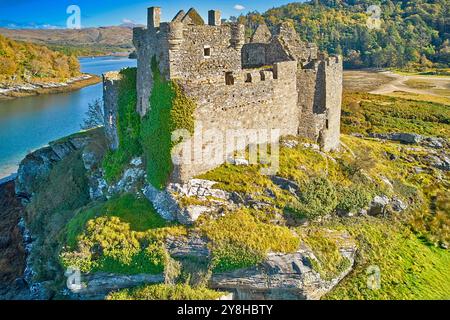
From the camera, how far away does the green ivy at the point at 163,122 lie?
18328 millimetres

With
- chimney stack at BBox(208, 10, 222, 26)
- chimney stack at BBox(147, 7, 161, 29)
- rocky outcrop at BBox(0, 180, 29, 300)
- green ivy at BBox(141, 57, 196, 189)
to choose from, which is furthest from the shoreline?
green ivy at BBox(141, 57, 196, 189)

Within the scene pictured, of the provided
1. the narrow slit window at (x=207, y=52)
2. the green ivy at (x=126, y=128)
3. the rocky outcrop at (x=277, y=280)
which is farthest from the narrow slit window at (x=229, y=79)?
the rocky outcrop at (x=277, y=280)

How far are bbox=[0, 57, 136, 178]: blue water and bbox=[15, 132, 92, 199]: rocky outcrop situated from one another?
431 inches

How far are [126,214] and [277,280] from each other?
22.2 feet

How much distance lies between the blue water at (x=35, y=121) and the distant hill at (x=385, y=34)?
137 feet

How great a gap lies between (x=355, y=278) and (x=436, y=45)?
344 feet

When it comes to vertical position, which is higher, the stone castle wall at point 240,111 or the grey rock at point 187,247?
the stone castle wall at point 240,111

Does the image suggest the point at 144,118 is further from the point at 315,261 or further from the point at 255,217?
the point at 315,261

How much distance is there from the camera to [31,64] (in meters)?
99.9

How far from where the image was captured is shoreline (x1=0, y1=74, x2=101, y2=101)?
8650 centimetres

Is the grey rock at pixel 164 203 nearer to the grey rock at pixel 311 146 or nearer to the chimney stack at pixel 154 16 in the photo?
the chimney stack at pixel 154 16

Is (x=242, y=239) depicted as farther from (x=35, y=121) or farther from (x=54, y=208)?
(x=35, y=121)

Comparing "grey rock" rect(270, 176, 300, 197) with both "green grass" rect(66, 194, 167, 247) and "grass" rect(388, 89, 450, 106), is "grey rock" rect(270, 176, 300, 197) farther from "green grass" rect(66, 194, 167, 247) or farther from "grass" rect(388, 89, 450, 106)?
"grass" rect(388, 89, 450, 106)

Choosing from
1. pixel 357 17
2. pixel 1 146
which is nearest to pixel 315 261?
pixel 1 146
